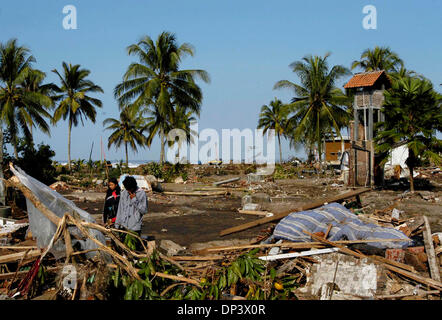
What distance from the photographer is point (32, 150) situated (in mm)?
20812

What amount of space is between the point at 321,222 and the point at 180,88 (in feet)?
73.9

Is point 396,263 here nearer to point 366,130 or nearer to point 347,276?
point 347,276

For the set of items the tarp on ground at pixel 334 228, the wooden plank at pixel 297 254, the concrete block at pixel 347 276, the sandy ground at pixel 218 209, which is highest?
the tarp on ground at pixel 334 228

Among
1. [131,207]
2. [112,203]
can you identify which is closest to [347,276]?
[131,207]

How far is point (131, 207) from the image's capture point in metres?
5.93

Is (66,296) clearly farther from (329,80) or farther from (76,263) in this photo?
(329,80)

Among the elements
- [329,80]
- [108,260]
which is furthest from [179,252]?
[329,80]

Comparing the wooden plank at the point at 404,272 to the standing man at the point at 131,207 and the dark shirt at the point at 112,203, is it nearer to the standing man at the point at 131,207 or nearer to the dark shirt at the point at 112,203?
the standing man at the point at 131,207

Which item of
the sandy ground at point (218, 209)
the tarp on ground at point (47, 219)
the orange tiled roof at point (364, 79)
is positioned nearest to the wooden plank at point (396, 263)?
the sandy ground at point (218, 209)

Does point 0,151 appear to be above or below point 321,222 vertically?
above

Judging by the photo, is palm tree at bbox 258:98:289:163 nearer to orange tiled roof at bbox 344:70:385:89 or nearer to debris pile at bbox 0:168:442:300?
orange tiled roof at bbox 344:70:385:89

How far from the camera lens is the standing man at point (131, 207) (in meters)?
5.84

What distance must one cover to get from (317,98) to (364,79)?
1032 cm

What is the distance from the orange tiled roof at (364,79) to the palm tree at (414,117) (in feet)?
7.01
